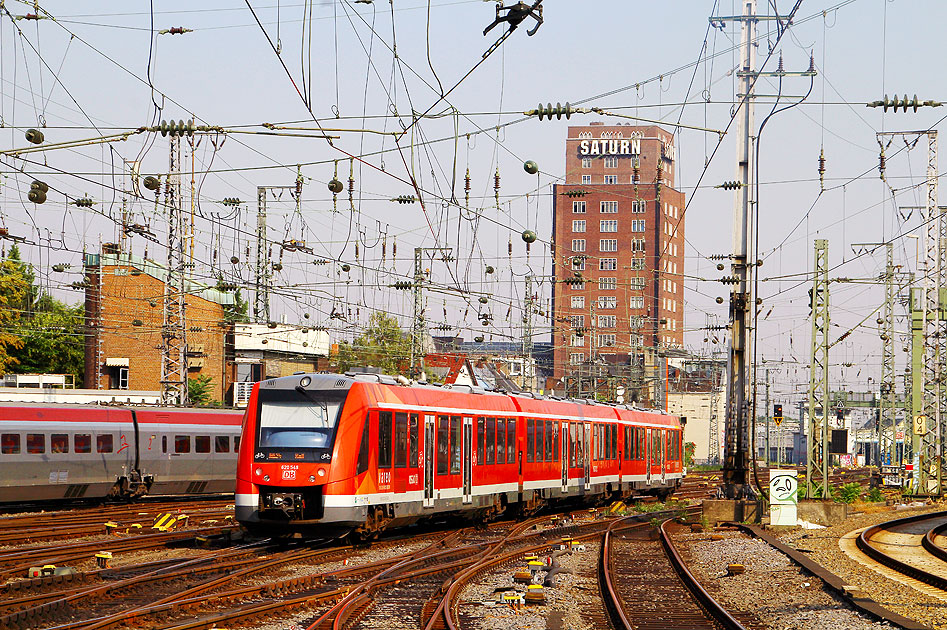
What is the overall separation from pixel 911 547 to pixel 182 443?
20357 mm

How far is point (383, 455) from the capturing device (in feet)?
69.7

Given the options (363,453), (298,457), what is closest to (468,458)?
(363,453)

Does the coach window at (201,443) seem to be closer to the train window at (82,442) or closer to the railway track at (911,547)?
the train window at (82,442)

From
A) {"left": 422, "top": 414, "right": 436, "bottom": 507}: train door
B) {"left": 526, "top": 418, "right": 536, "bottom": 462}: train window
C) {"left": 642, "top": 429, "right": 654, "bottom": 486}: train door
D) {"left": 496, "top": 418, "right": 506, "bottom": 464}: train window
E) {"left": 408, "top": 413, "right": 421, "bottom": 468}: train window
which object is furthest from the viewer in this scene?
{"left": 642, "top": 429, "right": 654, "bottom": 486}: train door

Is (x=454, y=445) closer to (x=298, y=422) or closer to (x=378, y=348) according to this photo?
(x=298, y=422)

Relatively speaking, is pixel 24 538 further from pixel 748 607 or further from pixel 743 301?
pixel 743 301

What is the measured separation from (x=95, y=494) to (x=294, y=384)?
569 inches

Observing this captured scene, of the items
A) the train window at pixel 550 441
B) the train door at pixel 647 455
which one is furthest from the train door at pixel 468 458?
the train door at pixel 647 455

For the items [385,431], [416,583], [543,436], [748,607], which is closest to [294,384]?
[385,431]

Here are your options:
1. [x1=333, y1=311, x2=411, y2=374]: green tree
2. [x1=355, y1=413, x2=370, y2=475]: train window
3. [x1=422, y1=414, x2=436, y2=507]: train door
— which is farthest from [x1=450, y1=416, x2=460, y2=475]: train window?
[x1=333, y1=311, x2=411, y2=374]: green tree

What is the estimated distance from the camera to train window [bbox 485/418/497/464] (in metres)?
26.5

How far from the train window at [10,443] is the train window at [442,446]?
12.0 m

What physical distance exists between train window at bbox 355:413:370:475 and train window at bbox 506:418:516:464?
758 cm

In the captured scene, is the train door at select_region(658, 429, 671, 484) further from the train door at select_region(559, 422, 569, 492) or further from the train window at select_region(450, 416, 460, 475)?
the train window at select_region(450, 416, 460, 475)
